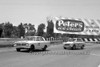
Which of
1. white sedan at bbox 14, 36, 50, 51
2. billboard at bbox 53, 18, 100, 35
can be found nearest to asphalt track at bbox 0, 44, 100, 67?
white sedan at bbox 14, 36, 50, 51

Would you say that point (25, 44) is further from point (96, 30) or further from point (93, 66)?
point (96, 30)

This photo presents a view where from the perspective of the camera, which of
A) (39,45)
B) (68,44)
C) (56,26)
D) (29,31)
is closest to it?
(39,45)

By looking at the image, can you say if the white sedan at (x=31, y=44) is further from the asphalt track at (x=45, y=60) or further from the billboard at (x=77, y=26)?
the billboard at (x=77, y=26)

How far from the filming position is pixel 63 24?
58688mm

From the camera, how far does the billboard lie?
2301 inches

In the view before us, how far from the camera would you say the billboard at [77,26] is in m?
58.4

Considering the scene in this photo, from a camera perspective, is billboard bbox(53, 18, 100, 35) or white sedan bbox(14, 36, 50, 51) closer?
white sedan bbox(14, 36, 50, 51)

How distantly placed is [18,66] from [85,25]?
52.8 meters

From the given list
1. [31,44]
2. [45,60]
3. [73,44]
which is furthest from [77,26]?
[45,60]

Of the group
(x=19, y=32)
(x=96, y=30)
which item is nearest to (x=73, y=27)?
(x=96, y=30)

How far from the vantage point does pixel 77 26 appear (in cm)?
5997

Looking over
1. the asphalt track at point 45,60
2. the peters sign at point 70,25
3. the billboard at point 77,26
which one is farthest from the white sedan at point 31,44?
the peters sign at point 70,25

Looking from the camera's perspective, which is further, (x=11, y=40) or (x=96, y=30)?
(x=96, y=30)

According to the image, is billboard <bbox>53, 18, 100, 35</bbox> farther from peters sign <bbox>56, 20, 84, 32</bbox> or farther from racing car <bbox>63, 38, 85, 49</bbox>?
racing car <bbox>63, 38, 85, 49</bbox>
